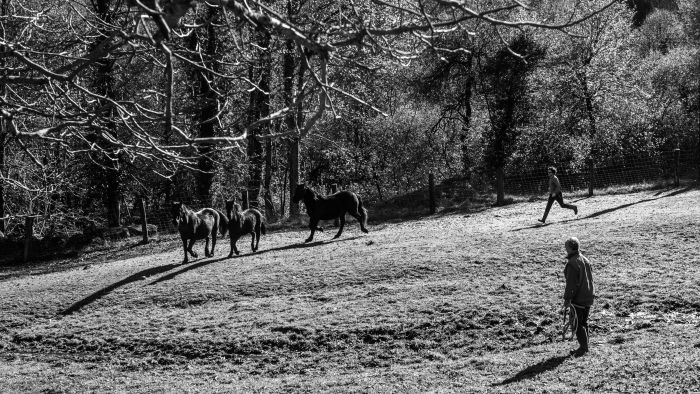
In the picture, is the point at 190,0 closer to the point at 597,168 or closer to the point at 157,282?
the point at 157,282

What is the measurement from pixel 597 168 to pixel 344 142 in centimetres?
1548

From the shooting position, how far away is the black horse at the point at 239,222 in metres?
19.6

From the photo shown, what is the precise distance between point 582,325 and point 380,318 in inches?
Answer: 158

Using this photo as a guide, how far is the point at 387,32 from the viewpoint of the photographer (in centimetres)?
423

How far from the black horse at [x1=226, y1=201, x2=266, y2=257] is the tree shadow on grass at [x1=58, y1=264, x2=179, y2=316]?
1.74 metres

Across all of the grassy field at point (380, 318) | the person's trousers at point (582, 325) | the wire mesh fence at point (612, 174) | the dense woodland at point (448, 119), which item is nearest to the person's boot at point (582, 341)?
the person's trousers at point (582, 325)

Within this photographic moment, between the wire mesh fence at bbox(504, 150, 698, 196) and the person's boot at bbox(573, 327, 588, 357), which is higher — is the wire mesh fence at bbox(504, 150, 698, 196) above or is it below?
above

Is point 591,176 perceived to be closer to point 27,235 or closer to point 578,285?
point 578,285

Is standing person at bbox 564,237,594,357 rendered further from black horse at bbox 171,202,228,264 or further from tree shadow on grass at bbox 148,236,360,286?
black horse at bbox 171,202,228,264

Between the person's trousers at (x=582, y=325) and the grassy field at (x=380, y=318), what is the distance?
250 mm

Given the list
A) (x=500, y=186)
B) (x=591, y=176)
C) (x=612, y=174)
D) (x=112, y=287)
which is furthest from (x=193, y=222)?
(x=612, y=174)

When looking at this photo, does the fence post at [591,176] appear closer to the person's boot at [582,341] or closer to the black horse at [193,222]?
the black horse at [193,222]

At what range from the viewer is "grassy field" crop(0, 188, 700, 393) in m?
10.6

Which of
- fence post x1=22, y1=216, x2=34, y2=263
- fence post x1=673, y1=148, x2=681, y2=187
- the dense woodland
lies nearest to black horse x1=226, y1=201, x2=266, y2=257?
the dense woodland
